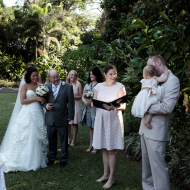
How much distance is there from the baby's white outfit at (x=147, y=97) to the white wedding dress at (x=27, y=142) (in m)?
2.50

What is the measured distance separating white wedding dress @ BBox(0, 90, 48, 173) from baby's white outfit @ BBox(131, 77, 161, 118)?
8.19 ft

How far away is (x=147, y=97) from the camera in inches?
119

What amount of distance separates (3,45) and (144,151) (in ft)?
90.8

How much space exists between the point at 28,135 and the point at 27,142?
0.15 m

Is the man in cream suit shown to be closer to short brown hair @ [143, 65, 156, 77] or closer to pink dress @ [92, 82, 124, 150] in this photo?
short brown hair @ [143, 65, 156, 77]

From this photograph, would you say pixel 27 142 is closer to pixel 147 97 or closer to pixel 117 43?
pixel 147 97

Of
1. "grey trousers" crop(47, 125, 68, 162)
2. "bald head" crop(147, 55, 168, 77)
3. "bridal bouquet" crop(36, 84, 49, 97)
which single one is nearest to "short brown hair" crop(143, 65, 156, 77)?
"bald head" crop(147, 55, 168, 77)

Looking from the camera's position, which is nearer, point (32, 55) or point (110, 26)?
point (110, 26)

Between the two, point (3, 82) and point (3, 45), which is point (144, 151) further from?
point (3, 45)

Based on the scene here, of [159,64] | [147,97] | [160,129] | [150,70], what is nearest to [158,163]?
[160,129]

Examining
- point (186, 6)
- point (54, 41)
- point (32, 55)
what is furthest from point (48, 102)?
point (32, 55)

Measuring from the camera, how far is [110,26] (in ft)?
41.0

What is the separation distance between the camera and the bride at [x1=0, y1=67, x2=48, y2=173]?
445 cm

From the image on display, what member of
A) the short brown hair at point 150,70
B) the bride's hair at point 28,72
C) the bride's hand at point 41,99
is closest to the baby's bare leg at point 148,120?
the short brown hair at point 150,70
